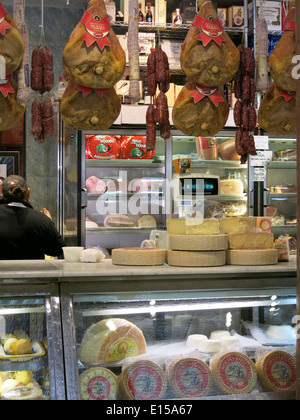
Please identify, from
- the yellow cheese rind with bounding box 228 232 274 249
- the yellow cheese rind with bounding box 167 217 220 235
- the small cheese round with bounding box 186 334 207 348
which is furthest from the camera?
the yellow cheese rind with bounding box 228 232 274 249

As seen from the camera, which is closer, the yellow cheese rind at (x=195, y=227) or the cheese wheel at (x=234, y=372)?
the cheese wheel at (x=234, y=372)

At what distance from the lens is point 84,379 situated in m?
2.39

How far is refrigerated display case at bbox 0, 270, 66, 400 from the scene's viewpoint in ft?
7.75

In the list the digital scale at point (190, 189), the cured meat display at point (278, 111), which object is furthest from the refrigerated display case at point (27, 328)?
the digital scale at point (190, 189)

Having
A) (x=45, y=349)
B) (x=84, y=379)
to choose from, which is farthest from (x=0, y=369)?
(x=84, y=379)

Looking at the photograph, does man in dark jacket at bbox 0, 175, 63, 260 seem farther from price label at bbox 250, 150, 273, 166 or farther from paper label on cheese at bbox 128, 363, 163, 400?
price label at bbox 250, 150, 273, 166

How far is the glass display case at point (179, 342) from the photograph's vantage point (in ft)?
8.06

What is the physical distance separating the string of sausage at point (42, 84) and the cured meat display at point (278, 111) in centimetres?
140

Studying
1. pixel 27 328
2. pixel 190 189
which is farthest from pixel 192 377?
pixel 190 189

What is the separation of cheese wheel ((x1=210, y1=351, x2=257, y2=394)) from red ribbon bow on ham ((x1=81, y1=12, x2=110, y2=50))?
6.09 ft

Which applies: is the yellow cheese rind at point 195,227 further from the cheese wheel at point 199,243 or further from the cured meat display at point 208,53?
the cured meat display at point 208,53

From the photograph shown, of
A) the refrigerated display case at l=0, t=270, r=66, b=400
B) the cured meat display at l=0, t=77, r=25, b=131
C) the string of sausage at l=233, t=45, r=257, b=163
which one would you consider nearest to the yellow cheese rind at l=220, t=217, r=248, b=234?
the string of sausage at l=233, t=45, r=257, b=163

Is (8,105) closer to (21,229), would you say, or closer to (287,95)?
(21,229)
